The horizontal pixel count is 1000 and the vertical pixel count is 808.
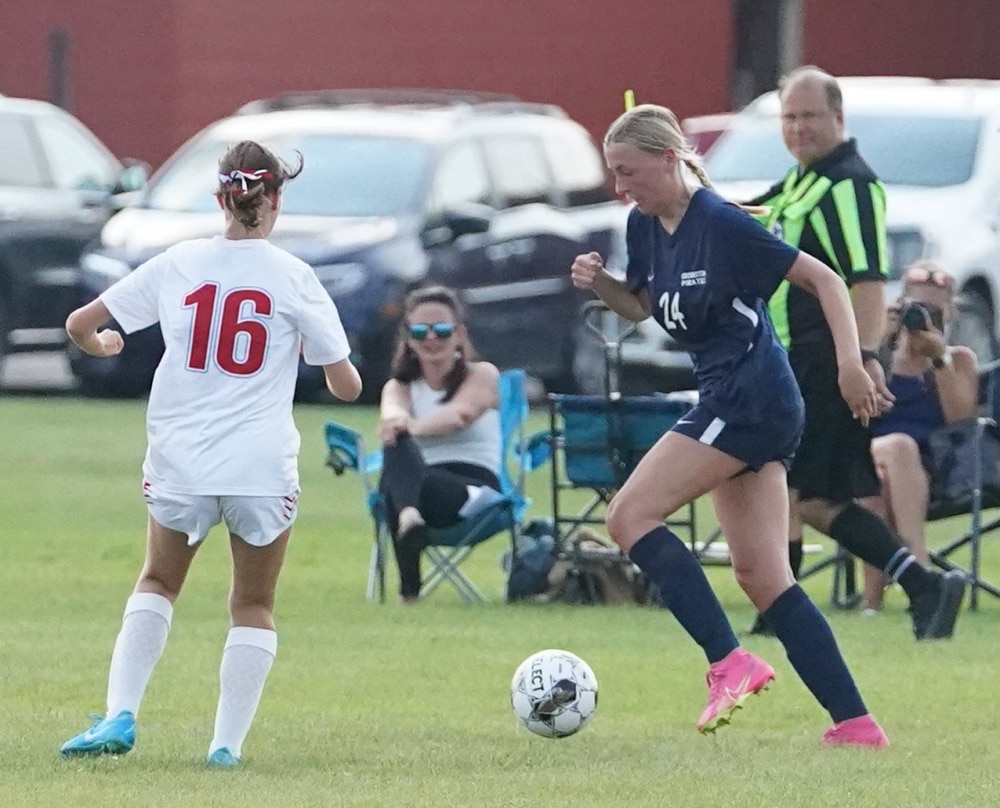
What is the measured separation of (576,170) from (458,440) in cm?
934

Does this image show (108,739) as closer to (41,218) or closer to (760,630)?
(760,630)

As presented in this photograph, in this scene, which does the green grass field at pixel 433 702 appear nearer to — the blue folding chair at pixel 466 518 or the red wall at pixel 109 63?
the blue folding chair at pixel 466 518

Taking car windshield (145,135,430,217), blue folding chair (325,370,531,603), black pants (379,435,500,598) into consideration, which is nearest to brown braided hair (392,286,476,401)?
blue folding chair (325,370,531,603)

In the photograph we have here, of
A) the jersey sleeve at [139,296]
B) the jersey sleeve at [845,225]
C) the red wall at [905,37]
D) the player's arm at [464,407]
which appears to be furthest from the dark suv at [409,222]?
the red wall at [905,37]

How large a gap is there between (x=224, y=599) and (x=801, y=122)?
320cm

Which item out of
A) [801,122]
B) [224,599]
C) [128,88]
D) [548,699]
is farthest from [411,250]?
[128,88]

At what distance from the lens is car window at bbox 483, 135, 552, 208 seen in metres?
19.5

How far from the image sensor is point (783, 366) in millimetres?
7332

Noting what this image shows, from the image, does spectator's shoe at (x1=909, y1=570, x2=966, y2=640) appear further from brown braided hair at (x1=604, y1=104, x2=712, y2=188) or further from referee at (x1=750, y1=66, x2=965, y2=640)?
brown braided hair at (x1=604, y1=104, x2=712, y2=188)

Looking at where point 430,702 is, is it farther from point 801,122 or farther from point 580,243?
point 580,243

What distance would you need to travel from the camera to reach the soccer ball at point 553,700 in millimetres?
7414

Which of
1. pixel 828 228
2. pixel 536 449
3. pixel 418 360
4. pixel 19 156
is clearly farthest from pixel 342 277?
pixel 828 228

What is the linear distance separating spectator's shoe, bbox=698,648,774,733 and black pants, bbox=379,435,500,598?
151 inches

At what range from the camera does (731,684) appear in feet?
23.3
